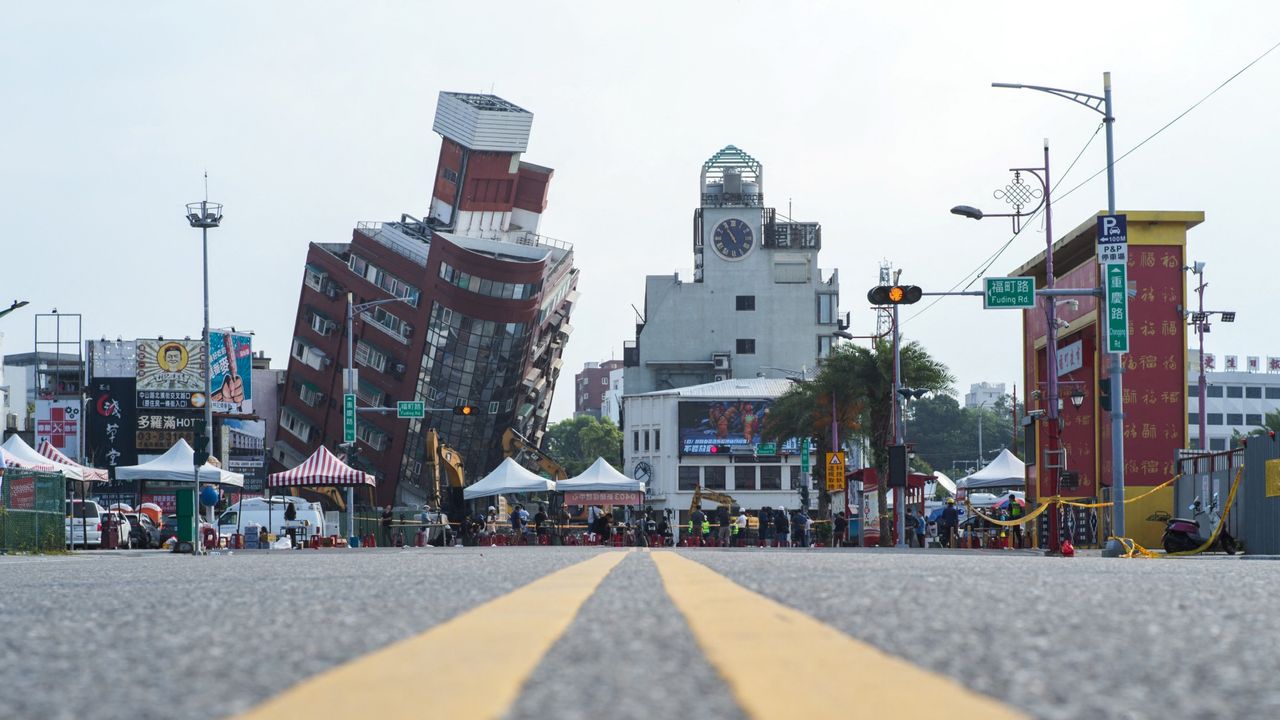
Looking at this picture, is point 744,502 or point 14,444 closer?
point 14,444

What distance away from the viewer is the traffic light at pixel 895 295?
26.5m

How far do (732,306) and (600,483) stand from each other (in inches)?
2084

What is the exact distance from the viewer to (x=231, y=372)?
89000mm

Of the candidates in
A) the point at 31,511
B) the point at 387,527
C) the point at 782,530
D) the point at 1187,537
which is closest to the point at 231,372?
the point at 387,527

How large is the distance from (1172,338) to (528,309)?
50.3m

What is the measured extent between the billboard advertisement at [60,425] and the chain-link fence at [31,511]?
203ft

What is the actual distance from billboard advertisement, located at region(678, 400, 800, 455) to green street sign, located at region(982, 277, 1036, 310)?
2545 inches

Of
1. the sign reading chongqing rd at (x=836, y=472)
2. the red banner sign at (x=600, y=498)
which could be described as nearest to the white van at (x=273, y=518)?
the red banner sign at (x=600, y=498)

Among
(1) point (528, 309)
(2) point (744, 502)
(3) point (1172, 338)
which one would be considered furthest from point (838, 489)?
(2) point (744, 502)

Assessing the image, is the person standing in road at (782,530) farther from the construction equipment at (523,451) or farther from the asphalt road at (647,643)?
the asphalt road at (647,643)

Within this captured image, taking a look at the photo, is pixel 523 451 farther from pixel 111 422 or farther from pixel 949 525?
pixel 949 525

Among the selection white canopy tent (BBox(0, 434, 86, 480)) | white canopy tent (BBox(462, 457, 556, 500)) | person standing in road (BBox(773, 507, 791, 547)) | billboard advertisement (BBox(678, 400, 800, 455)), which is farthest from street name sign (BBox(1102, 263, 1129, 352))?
billboard advertisement (BBox(678, 400, 800, 455))

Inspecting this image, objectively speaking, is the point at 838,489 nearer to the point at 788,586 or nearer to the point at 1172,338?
the point at 1172,338

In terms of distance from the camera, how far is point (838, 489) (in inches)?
2045
